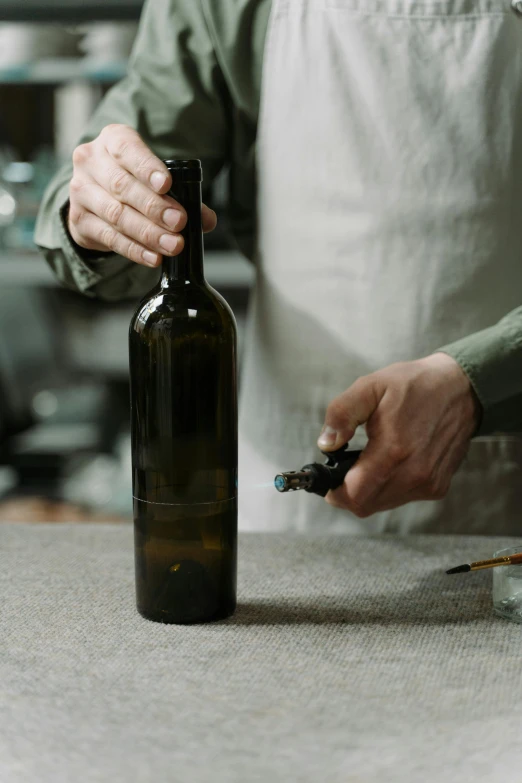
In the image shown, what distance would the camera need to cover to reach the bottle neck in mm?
663

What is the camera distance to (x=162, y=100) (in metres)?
1.11

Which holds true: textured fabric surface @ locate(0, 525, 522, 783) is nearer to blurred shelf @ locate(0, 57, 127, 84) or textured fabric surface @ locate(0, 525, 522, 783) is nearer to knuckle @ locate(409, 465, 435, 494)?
knuckle @ locate(409, 465, 435, 494)

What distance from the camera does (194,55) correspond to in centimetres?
112

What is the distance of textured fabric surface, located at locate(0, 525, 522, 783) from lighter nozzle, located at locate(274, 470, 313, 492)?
9 cm

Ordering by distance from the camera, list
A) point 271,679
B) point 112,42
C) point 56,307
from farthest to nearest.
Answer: point 56,307 < point 112,42 < point 271,679

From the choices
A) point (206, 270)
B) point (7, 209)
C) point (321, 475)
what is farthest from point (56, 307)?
point (321, 475)

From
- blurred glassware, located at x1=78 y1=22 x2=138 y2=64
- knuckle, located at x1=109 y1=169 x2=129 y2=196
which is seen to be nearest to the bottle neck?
knuckle, located at x1=109 y1=169 x2=129 y2=196

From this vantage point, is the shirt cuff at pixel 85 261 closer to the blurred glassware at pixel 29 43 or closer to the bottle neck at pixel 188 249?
the bottle neck at pixel 188 249

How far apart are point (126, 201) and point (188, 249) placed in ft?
0.42

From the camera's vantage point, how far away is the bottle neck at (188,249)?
2.18ft

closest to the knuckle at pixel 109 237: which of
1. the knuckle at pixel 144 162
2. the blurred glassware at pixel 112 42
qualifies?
the knuckle at pixel 144 162

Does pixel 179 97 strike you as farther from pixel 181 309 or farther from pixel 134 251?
pixel 181 309

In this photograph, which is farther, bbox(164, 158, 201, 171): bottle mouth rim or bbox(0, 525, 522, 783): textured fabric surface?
bbox(164, 158, 201, 171): bottle mouth rim

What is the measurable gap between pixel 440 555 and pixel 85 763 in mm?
476
